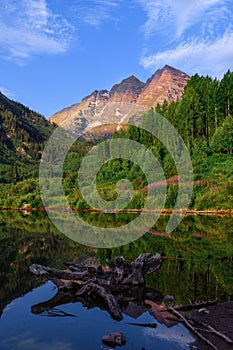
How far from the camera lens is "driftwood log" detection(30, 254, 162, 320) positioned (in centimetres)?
1335

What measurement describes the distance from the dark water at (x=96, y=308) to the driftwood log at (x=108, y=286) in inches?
17.7

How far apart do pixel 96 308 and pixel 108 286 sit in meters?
1.04

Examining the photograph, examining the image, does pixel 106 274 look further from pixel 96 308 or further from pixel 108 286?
pixel 96 308

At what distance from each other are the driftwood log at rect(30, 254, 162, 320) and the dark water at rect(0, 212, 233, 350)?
1.47 ft

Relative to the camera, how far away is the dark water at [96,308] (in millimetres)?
10703

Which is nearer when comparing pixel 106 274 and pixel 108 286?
pixel 108 286

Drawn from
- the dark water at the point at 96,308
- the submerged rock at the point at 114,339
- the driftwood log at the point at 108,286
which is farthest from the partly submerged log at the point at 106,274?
the submerged rock at the point at 114,339

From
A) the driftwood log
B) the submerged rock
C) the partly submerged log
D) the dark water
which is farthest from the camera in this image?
the partly submerged log

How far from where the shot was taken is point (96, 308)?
13.2 m

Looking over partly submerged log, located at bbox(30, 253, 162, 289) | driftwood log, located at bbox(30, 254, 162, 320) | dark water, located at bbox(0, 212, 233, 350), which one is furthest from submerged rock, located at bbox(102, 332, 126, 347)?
partly submerged log, located at bbox(30, 253, 162, 289)

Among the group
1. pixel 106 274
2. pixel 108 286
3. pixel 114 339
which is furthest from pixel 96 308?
pixel 114 339

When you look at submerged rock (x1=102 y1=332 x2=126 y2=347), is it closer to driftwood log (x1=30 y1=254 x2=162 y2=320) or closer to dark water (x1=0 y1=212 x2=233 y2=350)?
dark water (x1=0 y1=212 x2=233 y2=350)

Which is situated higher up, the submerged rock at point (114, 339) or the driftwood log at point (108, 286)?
the driftwood log at point (108, 286)

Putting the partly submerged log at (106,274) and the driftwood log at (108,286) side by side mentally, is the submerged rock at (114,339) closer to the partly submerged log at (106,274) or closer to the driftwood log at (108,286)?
the driftwood log at (108,286)
